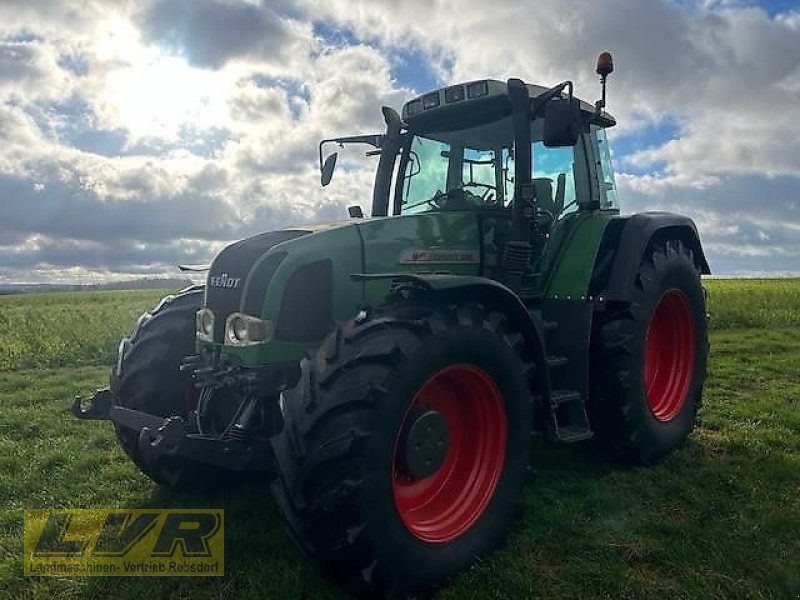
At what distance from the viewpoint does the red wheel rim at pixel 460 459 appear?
3.52 metres

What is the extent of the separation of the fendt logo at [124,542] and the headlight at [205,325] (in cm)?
109

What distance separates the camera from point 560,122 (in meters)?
4.02

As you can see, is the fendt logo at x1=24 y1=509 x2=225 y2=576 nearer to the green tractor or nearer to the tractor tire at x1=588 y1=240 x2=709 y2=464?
the green tractor

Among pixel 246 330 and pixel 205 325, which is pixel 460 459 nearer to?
pixel 246 330

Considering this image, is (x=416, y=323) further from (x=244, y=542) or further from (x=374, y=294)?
Result: (x=244, y=542)

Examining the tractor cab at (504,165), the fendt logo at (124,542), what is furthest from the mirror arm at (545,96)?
the fendt logo at (124,542)

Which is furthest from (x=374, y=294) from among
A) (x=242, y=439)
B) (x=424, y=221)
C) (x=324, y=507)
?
(x=324, y=507)

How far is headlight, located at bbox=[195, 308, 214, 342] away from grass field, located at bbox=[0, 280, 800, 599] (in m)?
1.10

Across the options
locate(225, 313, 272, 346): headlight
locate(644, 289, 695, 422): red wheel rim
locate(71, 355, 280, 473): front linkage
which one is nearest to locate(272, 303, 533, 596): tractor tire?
locate(71, 355, 280, 473): front linkage

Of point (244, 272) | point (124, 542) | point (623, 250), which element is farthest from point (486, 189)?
point (124, 542)

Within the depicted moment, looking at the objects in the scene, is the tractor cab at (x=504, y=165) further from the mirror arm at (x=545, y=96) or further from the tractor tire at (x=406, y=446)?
the tractor tire at (x=406, y=446)

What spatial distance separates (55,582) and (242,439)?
125 centimetres

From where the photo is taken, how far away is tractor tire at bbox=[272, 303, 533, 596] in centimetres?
290

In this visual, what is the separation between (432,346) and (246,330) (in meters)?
1.07
